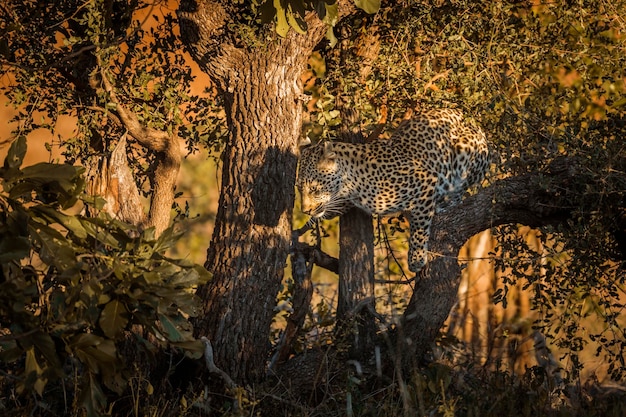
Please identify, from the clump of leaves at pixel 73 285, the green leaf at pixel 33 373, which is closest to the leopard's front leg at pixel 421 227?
the clump of leaves at pixel 73 285

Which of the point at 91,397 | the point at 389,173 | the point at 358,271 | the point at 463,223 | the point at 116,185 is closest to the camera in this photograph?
the point at 91,397

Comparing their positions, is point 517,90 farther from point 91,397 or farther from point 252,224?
point 91,397

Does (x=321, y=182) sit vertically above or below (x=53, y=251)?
above

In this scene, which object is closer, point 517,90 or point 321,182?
point 517,90

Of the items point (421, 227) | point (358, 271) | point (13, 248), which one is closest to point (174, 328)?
point (13, 248)

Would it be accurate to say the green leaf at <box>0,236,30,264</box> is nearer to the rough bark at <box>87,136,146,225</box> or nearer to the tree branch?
the rough bark at <box>87,136,146,225</box>

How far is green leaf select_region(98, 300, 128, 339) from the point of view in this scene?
4.53 m

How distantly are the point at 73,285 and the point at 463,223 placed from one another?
405cm

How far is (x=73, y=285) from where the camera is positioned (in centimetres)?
453

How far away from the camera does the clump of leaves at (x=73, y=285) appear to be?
14.5 feet

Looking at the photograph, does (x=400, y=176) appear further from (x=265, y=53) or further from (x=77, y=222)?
(x=77, y=222)

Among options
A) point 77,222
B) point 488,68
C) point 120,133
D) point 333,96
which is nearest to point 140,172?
point 120,133

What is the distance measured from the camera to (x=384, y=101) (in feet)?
27.2

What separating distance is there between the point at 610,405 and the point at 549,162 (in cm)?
189
